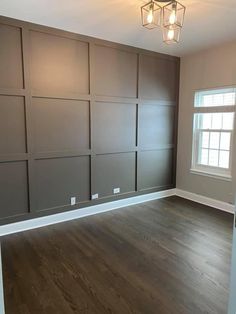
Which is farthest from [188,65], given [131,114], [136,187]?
[136,187]

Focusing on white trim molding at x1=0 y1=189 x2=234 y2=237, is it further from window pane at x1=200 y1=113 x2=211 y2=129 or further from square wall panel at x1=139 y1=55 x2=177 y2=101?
square wall panel at x1=139 y1=55 x2=177 y2=101

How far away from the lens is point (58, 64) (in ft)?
11.1

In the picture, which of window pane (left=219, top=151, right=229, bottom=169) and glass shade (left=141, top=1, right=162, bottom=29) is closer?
glass shade (left=141, top=1, right=162, bottom=29)

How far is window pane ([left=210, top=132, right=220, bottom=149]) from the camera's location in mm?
4238

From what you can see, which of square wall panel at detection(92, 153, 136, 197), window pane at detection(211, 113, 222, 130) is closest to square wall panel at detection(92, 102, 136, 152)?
square wall panel at detection(92, 153, 136, 197)

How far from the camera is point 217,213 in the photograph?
398cm

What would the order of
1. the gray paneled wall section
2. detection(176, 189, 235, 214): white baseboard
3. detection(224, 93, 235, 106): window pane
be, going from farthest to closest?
detection(176, 189, 235, 214): white baseboard
detection(224, 93, 235, 106): window pane
the gray paneled wall section

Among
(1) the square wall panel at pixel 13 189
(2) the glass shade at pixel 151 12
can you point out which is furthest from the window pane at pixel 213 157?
(1) the square wall panel at pixel 13 189

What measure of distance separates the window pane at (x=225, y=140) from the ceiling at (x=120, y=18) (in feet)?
4.84

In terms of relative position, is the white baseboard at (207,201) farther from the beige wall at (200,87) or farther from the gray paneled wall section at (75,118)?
the gray paneled wall section at (75,118)

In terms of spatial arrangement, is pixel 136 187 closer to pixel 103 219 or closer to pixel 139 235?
pixel 103 219

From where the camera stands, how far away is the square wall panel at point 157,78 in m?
4.27

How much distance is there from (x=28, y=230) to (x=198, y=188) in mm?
3035

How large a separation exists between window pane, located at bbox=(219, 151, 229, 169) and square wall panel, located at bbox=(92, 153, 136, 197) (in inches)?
59.5
